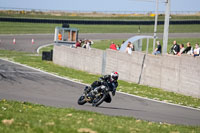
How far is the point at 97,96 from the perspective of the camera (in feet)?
50.4

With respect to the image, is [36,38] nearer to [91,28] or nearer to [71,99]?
[91,28]

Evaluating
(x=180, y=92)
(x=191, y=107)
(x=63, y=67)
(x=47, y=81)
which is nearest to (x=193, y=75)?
(x=180, y=92)

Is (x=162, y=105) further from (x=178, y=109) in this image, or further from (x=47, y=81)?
(x=47, y=81)

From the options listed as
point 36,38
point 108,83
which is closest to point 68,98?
point 108,83

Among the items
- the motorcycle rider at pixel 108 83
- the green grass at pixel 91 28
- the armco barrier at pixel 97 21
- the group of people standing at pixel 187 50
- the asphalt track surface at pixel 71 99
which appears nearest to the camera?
the motorcycle rider at pixel 108 83

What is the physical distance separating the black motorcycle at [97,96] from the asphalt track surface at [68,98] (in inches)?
9.4

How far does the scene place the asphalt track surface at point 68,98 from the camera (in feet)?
48.6

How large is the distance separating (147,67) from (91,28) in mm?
44340

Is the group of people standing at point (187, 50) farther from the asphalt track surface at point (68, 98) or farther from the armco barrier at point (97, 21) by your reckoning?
the armco barrier at point (97, 21)

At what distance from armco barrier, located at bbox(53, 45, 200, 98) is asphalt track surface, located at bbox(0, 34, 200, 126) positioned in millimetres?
2911

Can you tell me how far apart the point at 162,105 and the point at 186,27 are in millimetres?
46996

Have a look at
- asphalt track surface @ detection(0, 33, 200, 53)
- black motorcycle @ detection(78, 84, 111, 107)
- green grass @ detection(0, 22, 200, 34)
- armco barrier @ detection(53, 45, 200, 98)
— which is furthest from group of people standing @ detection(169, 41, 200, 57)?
green grass @ detection(0, 22, 200, 34)

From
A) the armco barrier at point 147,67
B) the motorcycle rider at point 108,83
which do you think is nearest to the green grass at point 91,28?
the armco barrier at point 147,67

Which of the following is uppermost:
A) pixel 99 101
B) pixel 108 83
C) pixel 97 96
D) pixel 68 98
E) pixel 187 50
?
pixel 187 50
